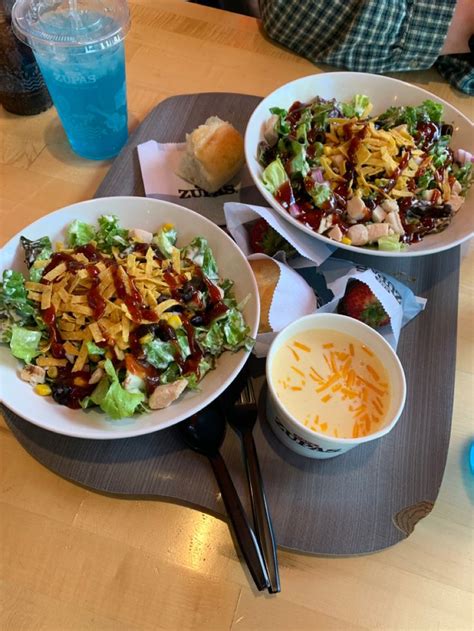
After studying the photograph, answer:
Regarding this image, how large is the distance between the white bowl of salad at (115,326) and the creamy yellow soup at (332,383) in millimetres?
107

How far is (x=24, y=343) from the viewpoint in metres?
1.04

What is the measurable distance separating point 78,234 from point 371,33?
1.40m

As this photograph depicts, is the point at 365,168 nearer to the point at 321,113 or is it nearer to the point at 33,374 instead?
the point at 321,113

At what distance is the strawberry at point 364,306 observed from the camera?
124cm

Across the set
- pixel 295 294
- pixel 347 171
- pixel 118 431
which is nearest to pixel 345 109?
pixel 347 171

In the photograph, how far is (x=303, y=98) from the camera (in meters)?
1.61

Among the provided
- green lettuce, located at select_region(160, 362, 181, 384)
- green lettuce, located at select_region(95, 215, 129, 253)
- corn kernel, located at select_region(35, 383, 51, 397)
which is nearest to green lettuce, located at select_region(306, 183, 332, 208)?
green lettuce, located at select_region(95, 215, 129, 253)

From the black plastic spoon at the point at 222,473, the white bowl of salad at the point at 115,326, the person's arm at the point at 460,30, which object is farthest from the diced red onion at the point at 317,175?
the person's arm at the point at 460,30

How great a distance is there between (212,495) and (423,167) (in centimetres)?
109

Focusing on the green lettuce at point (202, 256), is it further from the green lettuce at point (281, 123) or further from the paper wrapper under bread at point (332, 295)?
the green lettuce at point (281, 123)

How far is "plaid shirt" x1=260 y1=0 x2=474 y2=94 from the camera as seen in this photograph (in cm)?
185

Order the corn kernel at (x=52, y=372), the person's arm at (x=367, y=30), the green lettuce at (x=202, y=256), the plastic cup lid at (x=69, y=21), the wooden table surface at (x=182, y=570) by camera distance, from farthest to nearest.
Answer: the person's arm at (x=367, y=30)
the plastic cup lid at (x=69, y=21)
the green lettuce at (x=202, y=256)
the corn kernel at (x=52, y=372)
the wooden table surface at (x=182, y=570)

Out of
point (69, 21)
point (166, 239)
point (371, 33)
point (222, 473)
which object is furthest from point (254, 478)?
point (371, 33)

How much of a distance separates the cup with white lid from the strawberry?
177 millimetres
